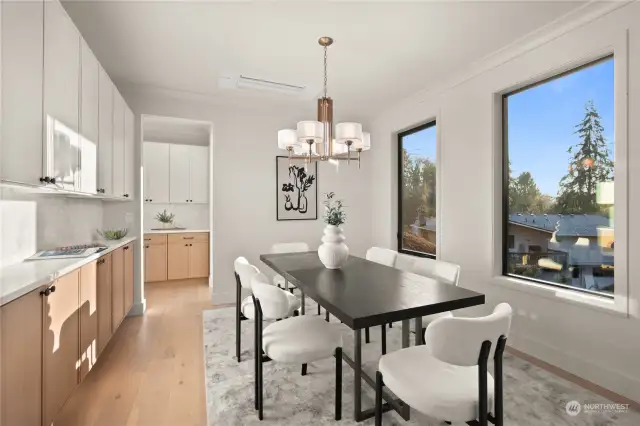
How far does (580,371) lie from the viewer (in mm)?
2426

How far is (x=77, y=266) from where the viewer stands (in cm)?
196

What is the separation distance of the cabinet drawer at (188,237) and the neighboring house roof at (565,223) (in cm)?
479

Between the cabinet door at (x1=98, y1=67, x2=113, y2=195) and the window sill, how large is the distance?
3691 mm

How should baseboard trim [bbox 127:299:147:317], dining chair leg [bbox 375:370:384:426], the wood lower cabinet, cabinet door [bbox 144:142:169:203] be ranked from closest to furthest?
1. dining chair leg [bbox 375:370:384:426]
2. the wood lower cabinet
3. baseboard trim [bbox 127:299:147:317]
4. cabinet door [bbox 144:142:169:203]

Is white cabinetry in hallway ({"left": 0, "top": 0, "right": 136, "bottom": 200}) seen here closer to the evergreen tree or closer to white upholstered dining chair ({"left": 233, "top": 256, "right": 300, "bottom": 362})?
white upholstered dining chair ({"left": 233, "top": 256, "right": 300, "bottom": 362})

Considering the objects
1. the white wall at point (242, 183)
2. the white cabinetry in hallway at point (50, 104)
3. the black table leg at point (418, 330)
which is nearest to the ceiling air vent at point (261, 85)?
the white wall at point (242, 183)

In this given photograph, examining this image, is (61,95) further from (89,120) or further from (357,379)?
(357,379)

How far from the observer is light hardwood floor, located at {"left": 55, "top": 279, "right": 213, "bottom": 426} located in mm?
1991

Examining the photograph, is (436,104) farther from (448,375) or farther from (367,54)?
(448,375)

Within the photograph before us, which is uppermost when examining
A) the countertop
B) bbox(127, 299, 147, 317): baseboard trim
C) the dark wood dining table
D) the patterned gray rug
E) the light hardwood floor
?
the countertop

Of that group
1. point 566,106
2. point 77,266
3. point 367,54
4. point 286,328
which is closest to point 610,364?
point 566,106

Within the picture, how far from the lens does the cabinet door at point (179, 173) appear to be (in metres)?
5.89

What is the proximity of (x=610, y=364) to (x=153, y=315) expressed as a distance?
436cm

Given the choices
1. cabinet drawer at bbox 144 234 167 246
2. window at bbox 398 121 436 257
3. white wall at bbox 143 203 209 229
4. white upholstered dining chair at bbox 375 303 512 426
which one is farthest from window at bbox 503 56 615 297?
white wall at bbox 143 203 209 229
